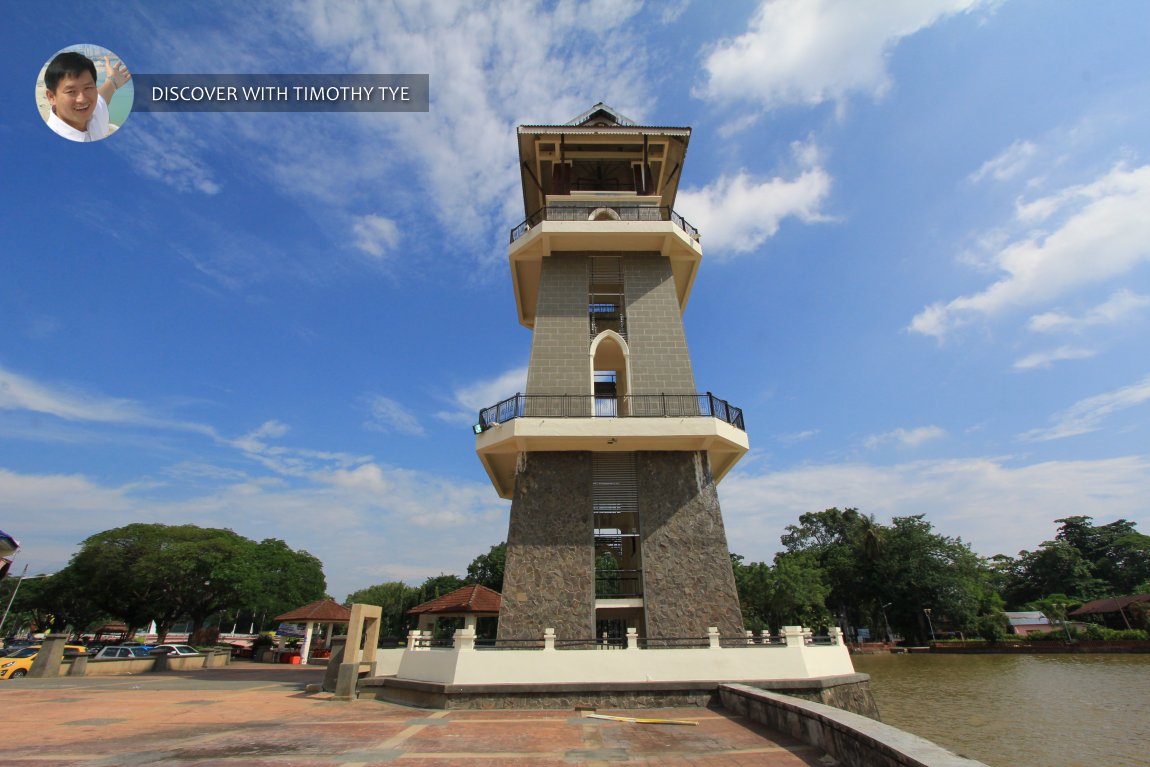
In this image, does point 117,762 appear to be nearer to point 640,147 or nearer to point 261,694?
point 261,694

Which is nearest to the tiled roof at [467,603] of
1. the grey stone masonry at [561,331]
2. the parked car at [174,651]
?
the grey stone masonry at [561,331]

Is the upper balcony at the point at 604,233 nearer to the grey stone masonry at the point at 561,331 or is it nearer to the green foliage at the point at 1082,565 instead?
the grey stone masonry at the point at 561,331

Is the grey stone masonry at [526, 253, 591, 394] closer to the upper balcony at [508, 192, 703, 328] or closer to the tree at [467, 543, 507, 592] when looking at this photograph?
the upper balcony at [508, 192, 703, 328]

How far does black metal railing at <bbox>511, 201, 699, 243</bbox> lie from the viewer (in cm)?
1678

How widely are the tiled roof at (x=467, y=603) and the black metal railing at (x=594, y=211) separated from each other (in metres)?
12.4

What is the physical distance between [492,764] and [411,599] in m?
58.8

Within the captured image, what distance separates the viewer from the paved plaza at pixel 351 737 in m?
6.51

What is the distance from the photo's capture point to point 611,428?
13.3m

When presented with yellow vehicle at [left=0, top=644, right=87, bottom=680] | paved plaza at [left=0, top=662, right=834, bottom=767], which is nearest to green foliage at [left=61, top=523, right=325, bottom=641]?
yellow vehicle at [left=0, top=644, right=87, bottom=680]

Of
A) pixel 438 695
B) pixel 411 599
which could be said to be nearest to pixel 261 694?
pixel 438 695

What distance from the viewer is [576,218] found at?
1691cm

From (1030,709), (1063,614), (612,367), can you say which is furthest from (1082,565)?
(612,367)

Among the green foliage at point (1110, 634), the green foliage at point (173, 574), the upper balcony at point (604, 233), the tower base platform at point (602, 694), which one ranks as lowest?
the tower base platform at point (602, 694)

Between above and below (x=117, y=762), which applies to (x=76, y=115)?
above
